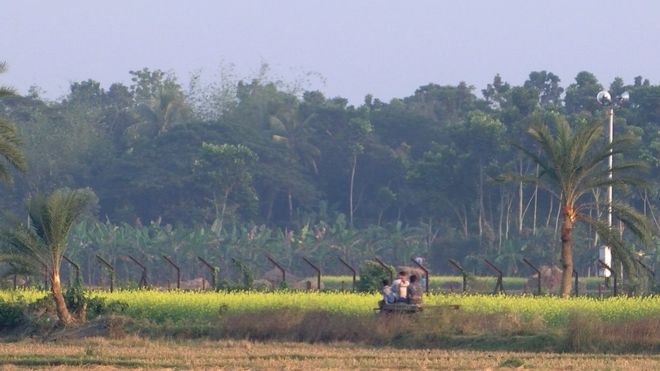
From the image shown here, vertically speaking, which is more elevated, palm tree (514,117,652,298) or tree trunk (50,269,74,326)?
palm tree (514,117,652,298)

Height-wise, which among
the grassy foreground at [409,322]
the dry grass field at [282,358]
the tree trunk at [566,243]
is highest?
the tree trunk at [566,243]

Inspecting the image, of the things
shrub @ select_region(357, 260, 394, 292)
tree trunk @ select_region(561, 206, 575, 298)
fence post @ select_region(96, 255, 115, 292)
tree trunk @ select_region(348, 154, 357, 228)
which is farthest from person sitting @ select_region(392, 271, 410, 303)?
tree trunk @ select_region(348, 154, 357, 228)

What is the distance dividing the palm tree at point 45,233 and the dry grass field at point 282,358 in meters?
5.76

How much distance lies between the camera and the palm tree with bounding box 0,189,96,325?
36.3 metres

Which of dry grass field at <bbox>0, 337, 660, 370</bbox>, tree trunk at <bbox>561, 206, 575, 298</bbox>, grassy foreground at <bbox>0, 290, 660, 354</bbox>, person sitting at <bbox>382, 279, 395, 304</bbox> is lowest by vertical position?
dry grass field at <bbox>0, 337, 660, 370</bbox>

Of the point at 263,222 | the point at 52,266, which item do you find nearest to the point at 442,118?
the point at 263,222

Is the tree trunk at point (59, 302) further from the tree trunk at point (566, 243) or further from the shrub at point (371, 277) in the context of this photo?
the tree trunk at point (566, 243)

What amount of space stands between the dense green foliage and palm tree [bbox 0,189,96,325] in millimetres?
37266

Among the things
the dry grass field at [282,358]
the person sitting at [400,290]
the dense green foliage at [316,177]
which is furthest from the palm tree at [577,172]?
the dense green foliage at [316,177]

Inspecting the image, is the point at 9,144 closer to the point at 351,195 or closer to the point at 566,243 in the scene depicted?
the point at 566,243

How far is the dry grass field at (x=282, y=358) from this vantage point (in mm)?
25469

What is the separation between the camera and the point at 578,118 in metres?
79.7

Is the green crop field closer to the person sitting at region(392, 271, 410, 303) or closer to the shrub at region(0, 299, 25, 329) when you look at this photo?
the person sitting at region(392, 271, 410, 303)

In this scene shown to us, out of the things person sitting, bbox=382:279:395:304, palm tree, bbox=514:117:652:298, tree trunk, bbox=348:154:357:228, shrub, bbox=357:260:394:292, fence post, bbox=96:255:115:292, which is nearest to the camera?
person sitting, bbox=382:279:395:304
